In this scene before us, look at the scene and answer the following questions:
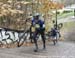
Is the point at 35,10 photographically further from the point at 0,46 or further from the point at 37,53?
the point at 37,53

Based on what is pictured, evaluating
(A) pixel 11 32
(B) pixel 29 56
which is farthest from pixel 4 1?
(B) pixel 29 56

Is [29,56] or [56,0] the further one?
[56,0]

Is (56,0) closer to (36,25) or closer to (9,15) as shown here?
(9,15)

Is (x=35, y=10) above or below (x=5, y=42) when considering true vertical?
above

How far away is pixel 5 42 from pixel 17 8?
8.91ft

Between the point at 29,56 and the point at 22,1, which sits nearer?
the point at 29,56

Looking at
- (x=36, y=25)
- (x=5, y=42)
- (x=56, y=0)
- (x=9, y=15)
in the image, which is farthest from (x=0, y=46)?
(x=56, y=0)

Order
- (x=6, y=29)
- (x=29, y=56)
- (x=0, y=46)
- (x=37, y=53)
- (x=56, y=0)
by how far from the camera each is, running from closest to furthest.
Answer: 1. (x=29, y=56)
2. (x=37, y=53)
3. (x=0, y=46)
4. (x=6, y=29)
5. (x=56, y=0)

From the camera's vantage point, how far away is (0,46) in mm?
17562

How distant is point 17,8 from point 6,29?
1962 mm

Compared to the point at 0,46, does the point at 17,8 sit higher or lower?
higher

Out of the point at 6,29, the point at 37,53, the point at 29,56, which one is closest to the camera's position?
the point at 29,56

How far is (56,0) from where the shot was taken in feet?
72.8

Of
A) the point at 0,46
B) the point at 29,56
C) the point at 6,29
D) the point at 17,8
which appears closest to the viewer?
the point at 29,56
